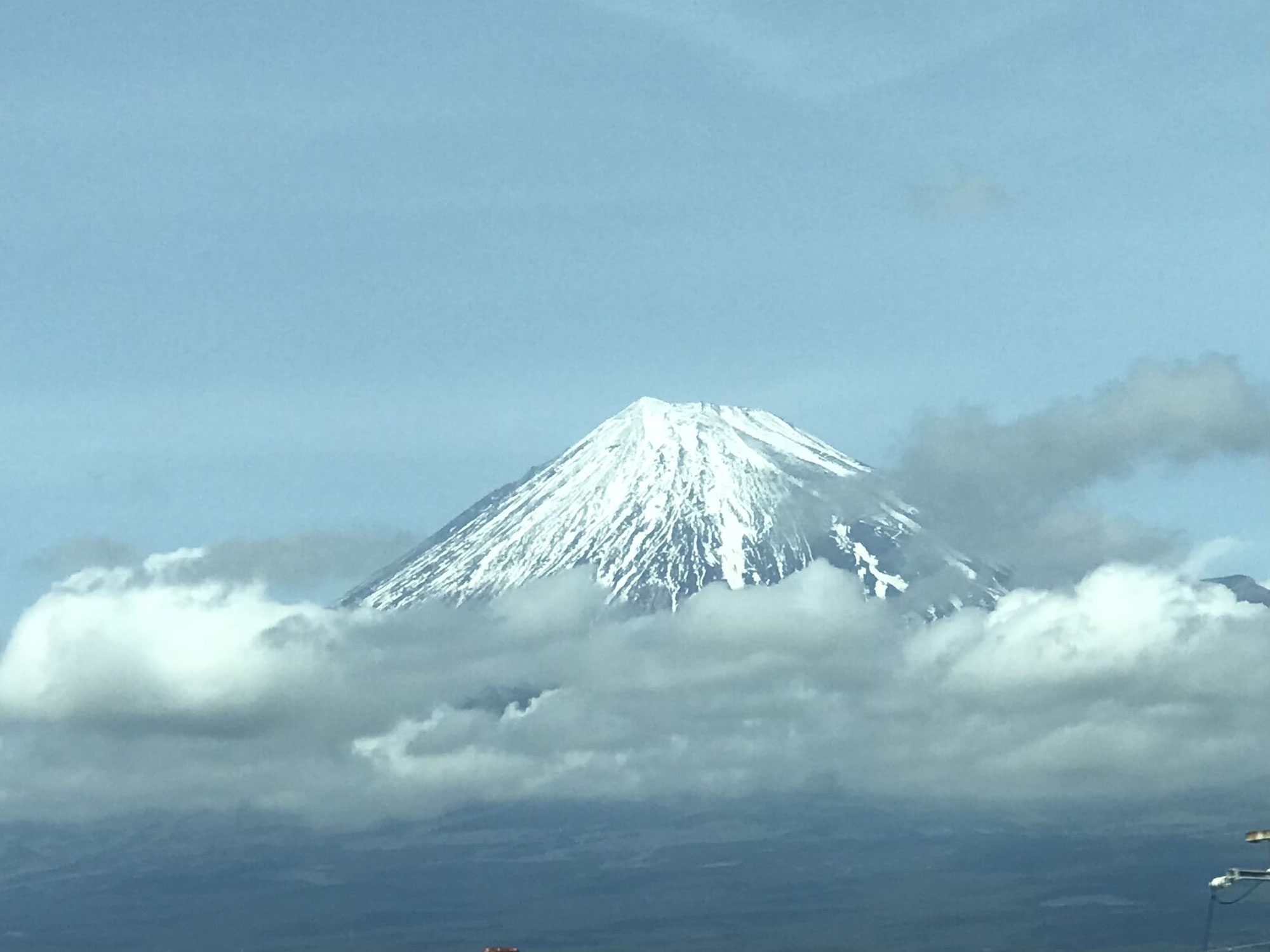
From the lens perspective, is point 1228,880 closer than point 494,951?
Yes
